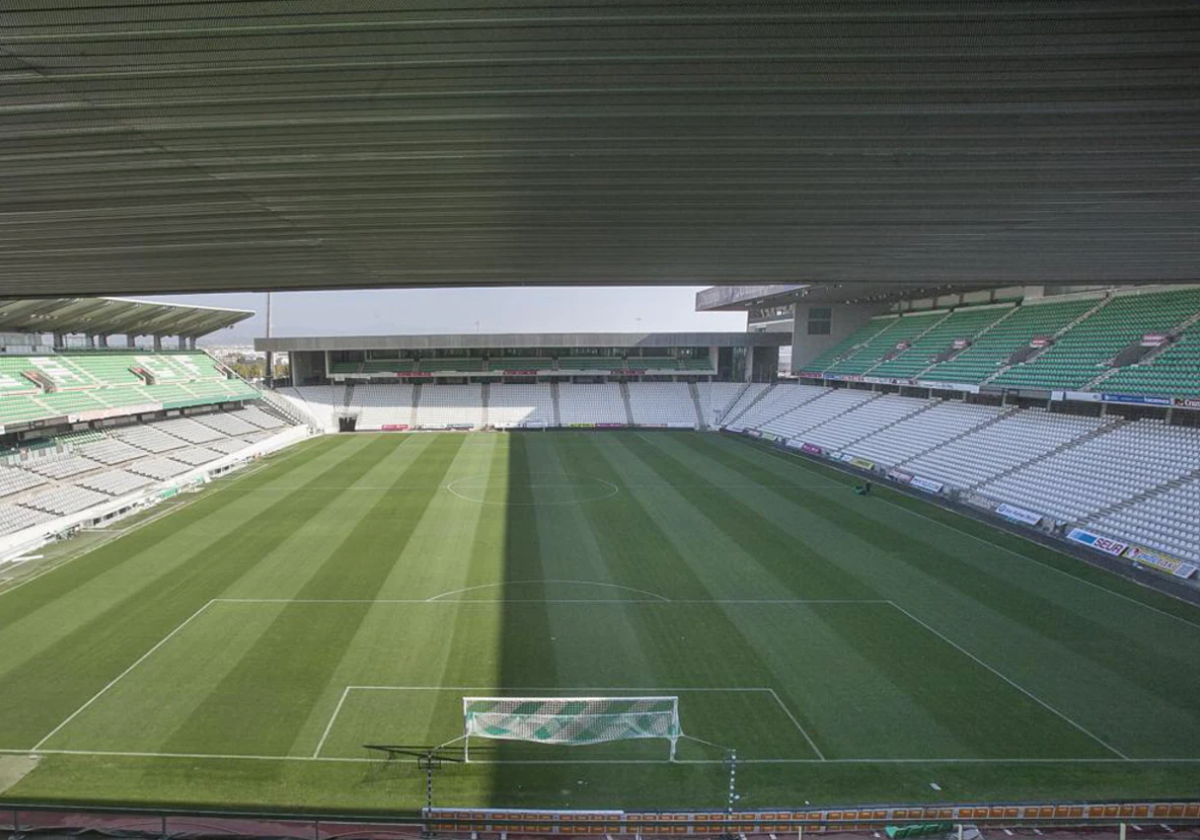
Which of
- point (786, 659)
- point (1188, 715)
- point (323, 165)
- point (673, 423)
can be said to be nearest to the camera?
point (323, 165)

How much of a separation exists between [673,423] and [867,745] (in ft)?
125

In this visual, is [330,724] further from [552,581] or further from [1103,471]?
[1103,471]

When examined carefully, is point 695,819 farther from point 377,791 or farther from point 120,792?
point 120,792

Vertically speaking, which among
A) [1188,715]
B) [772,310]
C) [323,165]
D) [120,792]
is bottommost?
[120,792]

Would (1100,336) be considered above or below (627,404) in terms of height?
above

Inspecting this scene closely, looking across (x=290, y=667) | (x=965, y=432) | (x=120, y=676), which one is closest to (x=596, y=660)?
(x=290, y=667)

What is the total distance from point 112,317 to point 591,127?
3677 cm

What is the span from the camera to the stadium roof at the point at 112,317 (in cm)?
2781

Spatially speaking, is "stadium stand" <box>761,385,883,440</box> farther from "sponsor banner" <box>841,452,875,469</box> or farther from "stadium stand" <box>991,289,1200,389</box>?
"stadium stand" <box>991,289,1200,389</box>

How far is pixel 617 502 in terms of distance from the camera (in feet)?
80.1

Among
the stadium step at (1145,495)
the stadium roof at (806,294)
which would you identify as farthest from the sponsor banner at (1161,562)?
the stadium roof at (806,294)

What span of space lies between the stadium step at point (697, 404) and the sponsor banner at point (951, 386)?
17288 mm

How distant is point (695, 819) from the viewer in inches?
306

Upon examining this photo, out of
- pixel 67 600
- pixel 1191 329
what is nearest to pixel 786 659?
pixel 67 600
